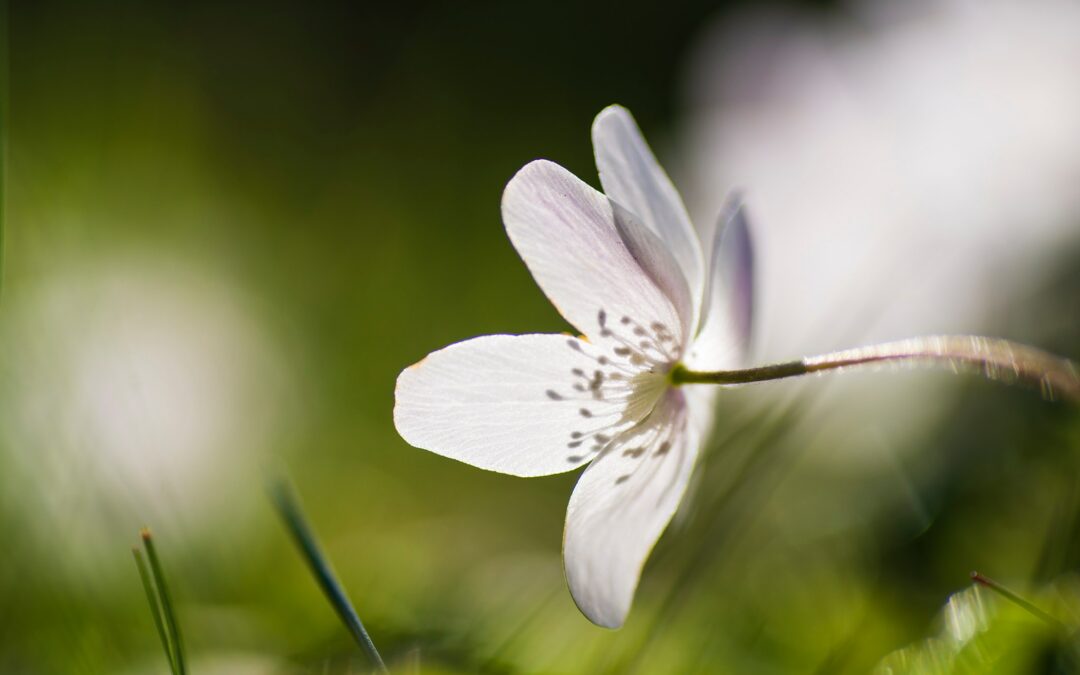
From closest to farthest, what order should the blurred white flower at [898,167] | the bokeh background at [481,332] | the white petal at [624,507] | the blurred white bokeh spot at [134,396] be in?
the white petal at [624,507], the bokeh background at [481,332], the blurred white bokeh spot at [134,396], the blurred white flower at [898,167]

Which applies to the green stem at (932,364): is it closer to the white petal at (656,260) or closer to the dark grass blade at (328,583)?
the white petal at (656,260)

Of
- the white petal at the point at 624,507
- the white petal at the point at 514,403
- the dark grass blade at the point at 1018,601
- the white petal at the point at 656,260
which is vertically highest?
the white petal at the point at 656,260

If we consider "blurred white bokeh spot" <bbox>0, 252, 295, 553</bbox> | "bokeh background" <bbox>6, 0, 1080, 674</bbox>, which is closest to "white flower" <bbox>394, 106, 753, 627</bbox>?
"bokeh background" <bbox>6, 0, 1080, 674</bbox>

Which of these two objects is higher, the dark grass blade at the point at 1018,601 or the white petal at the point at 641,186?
the white petal at the point at 641,186

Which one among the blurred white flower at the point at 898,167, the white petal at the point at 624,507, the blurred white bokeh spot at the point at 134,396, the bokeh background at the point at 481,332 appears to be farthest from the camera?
the blurred white flower at the point at 898,167

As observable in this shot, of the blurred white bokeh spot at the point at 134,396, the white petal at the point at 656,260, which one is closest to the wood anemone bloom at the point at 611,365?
the white petal at the point at 656,260

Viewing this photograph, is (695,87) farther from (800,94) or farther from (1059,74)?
(1059,74)

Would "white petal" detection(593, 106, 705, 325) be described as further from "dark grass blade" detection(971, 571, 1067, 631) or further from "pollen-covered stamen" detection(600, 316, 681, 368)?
"dark grass blade" detection(971, 571, 1067, 631)

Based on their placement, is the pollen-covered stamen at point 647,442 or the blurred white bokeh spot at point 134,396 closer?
the pollen-covered stamen at point 647,442

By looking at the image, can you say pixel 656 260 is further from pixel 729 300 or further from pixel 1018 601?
pixel 1018 601
